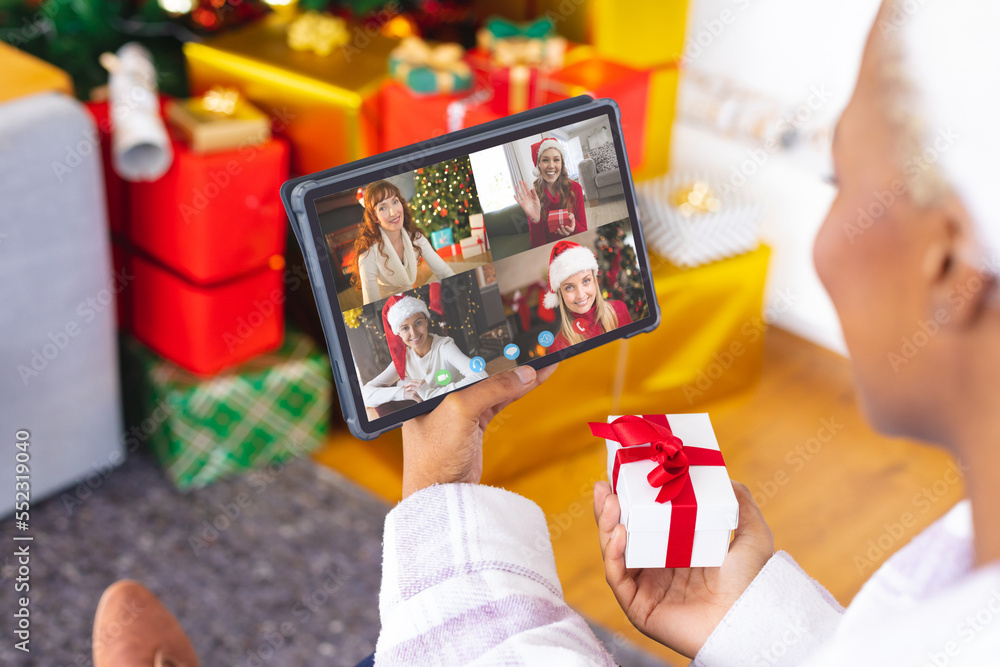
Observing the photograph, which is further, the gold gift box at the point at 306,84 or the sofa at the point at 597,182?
the gold gift box at the point at 306,84

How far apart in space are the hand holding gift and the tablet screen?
12 centimetres

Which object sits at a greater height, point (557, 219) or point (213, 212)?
point (557, 219)

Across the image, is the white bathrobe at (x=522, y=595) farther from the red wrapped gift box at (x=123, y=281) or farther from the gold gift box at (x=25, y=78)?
the red wrapped gift box at (x=123, y=281)

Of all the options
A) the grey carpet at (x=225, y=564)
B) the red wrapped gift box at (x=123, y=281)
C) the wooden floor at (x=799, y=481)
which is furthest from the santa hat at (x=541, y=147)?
the red wrapped gift box at (x=123, y=281)

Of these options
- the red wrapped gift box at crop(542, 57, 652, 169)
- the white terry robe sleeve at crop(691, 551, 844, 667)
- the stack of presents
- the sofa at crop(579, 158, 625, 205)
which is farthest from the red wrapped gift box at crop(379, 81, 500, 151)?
the white terry robe sleeve at crop(691, 551, 844, 667)

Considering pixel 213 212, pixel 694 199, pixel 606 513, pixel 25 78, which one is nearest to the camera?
pixel 606 513

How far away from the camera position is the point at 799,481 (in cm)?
176

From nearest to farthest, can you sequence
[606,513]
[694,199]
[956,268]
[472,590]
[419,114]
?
[956,268] < [472,590] < [606,513] < [419,114] < [694,199]

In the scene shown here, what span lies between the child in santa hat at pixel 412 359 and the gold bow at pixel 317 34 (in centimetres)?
115

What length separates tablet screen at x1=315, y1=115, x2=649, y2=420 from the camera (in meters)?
0.72

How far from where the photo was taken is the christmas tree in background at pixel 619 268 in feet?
2.60

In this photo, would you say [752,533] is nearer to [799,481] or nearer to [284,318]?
[799,481]

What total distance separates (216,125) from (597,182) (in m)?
0.95

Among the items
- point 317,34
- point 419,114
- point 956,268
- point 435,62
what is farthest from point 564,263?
point 317,34
